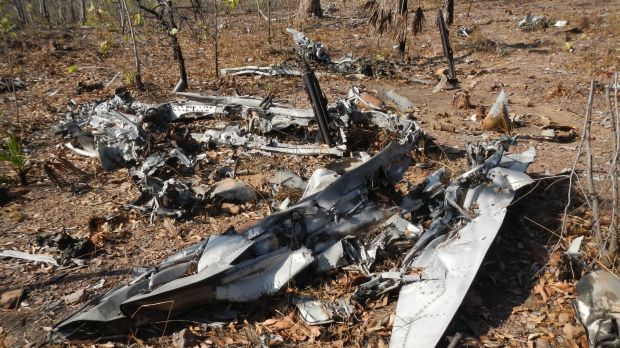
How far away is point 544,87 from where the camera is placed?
838 cm

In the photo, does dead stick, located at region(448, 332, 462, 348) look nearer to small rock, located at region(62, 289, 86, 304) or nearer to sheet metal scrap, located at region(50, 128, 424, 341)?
sheet metal scrap, located at region(50, 128, 424, 341)

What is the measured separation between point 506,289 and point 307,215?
5.61 ft

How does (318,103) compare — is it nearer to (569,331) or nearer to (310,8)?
(569,331)

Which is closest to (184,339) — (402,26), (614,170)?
(614,170)

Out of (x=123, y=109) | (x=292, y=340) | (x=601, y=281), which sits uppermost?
(x=123, y=109)

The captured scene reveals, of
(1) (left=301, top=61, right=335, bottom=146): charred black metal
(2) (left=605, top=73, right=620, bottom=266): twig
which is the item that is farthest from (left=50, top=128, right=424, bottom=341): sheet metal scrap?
(2) (left=605, top=73, right=620, bottom=266): twig

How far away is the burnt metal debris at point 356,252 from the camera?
3061 millimetres

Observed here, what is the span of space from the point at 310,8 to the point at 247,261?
15095 mm

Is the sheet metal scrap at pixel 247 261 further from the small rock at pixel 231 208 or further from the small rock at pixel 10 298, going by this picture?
the small rock at pixel 231 208

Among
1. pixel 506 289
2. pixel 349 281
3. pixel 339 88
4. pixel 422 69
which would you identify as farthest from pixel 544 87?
pixel 349 281

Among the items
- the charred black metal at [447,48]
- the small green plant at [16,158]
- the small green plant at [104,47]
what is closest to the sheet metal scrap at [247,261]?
the small green plant at [16,158]

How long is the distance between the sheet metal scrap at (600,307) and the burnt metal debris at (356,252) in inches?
27.2

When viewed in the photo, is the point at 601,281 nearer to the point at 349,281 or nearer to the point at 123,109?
the point at 349,281

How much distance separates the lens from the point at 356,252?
3.76m
